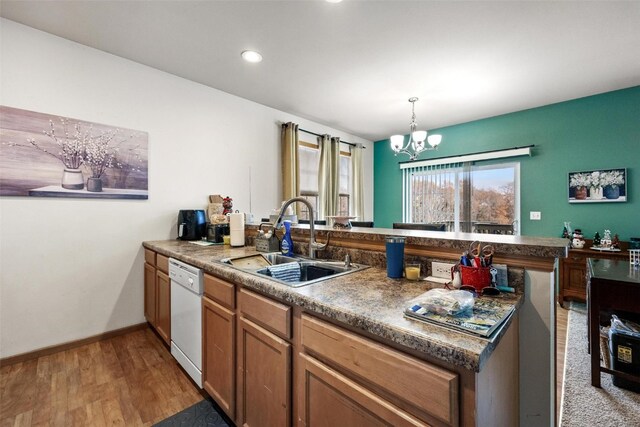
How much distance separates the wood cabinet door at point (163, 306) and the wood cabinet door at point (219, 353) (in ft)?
2.06

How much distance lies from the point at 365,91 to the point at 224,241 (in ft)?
7.76

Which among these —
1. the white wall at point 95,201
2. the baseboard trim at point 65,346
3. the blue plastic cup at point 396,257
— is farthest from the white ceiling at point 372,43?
the baseboard trim at point 65,346

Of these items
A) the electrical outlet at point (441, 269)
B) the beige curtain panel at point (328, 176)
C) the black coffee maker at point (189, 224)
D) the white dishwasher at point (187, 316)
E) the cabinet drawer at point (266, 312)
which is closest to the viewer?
the cabinet drawer at point (266, 312)

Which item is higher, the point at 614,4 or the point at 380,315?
the point at 614,4

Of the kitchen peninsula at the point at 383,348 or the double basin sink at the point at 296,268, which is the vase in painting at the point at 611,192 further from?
the double basin sink at the point at 296,268

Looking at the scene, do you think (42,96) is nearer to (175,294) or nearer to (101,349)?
(175,294)

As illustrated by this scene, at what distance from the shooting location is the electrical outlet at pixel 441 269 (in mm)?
1214

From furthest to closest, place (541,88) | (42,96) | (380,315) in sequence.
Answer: (541,88)
(42,96)
(380,315)

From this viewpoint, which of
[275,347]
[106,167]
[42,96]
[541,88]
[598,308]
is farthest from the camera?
[541,88]

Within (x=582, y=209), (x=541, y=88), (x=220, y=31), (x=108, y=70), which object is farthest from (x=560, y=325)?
(x=108, y=70)

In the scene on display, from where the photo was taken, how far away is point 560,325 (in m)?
2.89

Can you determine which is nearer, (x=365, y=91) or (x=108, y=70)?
(x=108, y=70)

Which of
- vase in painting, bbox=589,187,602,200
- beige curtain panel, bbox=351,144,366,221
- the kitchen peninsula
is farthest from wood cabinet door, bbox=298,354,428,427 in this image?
vase in painting, bbox=589,187,602,200

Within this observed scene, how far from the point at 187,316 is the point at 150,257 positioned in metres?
1.04
